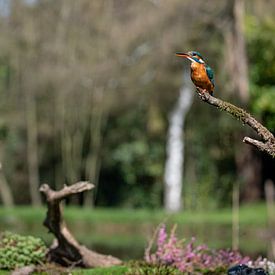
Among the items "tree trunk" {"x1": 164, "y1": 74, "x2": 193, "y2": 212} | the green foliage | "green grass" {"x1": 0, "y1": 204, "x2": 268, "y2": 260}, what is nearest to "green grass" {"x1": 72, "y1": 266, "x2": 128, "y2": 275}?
the green foliage

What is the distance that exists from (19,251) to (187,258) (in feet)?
7.41

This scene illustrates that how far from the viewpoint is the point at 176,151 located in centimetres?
3106

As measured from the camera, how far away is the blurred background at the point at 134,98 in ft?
98.5

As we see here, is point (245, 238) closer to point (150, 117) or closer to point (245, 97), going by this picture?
point (245, 97)

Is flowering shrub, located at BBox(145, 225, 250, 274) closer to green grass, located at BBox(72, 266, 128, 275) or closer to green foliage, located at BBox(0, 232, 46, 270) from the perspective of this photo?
green grass, located at BBox(72, 266, 128, 275)

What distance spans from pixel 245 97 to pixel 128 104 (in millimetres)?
5103

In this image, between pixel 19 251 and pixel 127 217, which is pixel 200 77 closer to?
pixel 19 251

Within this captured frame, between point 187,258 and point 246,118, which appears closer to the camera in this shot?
point 246,118

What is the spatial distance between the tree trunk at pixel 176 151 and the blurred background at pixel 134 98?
0.14 ft

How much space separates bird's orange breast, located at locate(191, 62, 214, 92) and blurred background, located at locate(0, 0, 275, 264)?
19951 millimetres

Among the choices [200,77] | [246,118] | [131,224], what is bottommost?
[131,224]

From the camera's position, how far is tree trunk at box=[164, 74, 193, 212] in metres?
31.1

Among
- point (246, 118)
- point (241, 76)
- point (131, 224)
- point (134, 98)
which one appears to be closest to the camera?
point (246, 118)

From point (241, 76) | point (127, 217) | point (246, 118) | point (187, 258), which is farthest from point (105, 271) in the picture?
point (241, 76)
